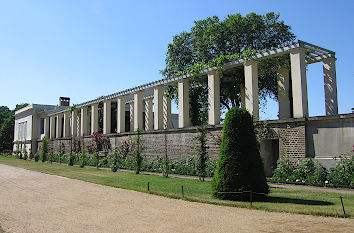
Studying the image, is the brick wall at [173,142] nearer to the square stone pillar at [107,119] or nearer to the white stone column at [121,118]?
the white stone column at [121,118]

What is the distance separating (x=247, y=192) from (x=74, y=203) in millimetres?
5406

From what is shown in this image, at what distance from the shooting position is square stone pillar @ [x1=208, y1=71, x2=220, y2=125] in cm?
1862

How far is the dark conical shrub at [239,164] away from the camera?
380 inches

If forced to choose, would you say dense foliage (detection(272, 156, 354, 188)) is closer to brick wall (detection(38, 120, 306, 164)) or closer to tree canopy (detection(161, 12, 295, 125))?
brick wall (detection(38, 120, 306, 164))

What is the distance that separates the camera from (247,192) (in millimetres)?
9602

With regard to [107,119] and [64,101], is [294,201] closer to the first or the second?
[107,119]

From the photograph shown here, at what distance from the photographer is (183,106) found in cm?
2062

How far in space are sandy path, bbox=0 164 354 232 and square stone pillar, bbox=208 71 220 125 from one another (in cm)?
863

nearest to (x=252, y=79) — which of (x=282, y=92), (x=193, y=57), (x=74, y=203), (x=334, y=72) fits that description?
(x=282, y=92)

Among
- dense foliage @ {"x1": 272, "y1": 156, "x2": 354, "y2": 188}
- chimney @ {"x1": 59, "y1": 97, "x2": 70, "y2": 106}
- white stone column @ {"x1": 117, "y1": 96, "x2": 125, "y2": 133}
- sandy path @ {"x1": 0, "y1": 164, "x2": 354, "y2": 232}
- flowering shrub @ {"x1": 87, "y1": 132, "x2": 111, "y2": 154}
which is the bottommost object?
sandy path @ {"x1": 0, "y1": 164, "x2": 354, "y2": 232}

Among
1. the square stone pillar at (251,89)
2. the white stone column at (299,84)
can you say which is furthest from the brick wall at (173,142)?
the white stone column at (299,84)

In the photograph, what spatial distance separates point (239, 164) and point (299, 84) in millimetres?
7107

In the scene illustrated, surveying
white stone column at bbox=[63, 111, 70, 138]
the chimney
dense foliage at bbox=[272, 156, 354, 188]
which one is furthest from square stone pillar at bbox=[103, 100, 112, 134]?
the chimney

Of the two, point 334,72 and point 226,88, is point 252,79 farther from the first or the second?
point 226,88
